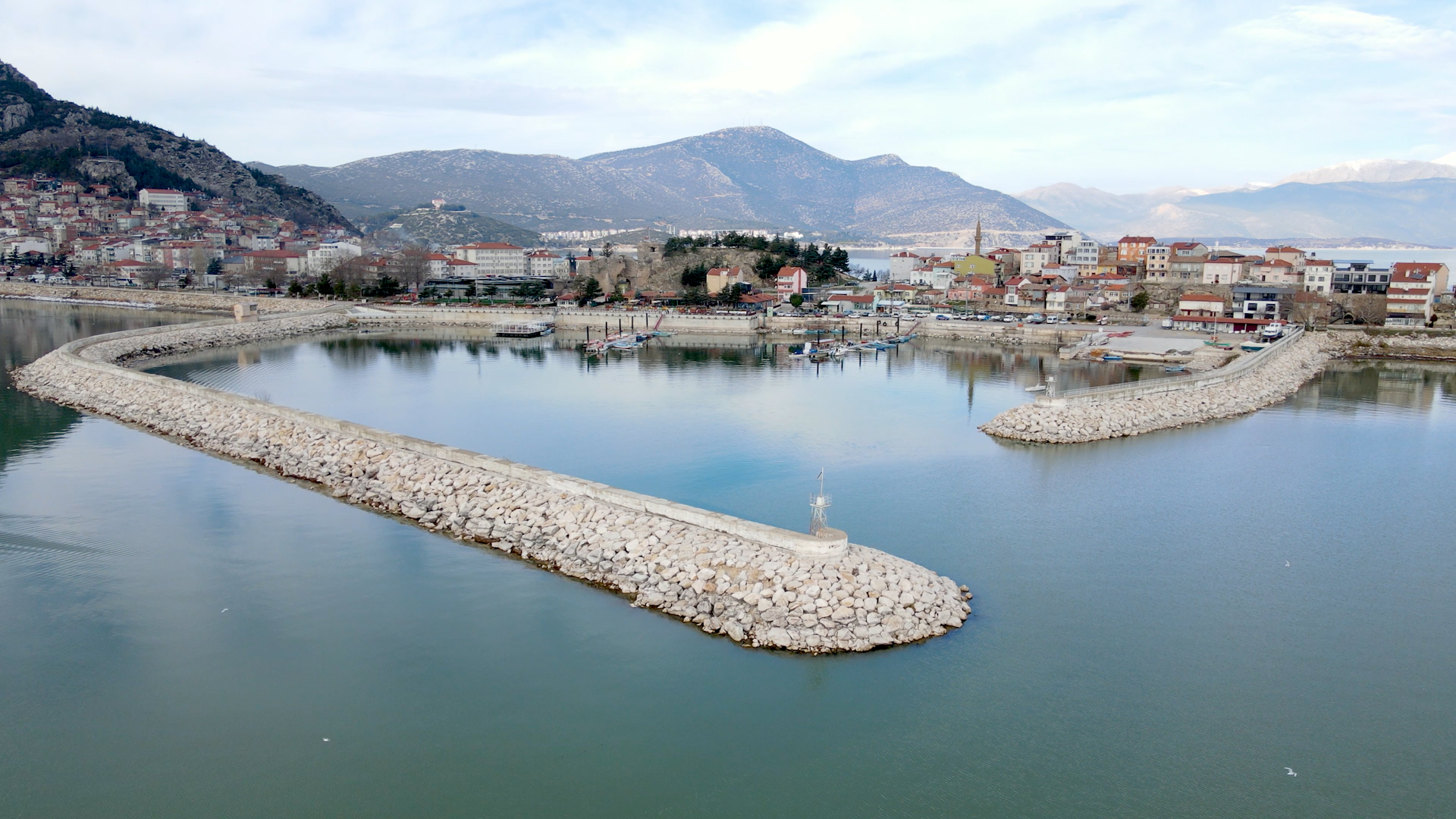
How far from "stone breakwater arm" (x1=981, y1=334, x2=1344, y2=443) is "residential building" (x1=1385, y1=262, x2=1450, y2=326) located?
15.0m

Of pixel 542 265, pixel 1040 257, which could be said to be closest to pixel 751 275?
pixel 542 265

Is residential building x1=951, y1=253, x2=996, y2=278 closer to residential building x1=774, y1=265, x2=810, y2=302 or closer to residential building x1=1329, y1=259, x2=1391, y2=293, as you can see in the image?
residential building x1=774, y1=265, x2=810, y2=302

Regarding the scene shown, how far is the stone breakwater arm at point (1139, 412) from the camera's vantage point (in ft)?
53.0

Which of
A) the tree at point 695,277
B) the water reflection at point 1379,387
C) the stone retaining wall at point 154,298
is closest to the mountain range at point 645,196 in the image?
the stone retaining wall at point 154,298

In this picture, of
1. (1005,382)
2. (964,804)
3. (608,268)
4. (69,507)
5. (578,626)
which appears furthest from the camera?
(608,268)

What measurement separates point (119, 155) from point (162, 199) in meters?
9.86

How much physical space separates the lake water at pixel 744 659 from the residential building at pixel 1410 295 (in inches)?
903

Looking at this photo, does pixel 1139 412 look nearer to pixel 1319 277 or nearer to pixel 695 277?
pixel 1319 277

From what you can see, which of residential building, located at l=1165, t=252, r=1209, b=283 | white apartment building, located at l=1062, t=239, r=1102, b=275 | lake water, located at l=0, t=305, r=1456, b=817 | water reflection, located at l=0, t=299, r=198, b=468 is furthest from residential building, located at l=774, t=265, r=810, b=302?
lake water, located at l=0, t=305, r=1456, b=817

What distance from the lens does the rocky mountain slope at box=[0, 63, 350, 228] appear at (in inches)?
2778

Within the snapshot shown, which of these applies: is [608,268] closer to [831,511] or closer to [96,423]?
[96,423]

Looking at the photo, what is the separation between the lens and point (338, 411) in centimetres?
1803

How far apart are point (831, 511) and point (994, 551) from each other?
230 cm

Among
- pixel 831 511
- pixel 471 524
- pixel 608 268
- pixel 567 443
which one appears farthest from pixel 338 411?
pixel 608 268
